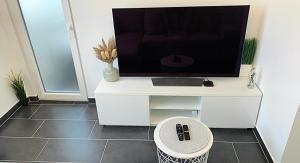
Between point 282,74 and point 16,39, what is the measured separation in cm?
267

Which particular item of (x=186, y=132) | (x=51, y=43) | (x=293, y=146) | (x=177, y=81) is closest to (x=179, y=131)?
(x=186, y=132)

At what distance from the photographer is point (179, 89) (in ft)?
7.06

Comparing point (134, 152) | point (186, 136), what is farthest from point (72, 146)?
point (186, 136)

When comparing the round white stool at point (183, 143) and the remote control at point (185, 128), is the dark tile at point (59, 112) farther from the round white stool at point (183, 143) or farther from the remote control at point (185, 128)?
the remote control at point (185, 128)

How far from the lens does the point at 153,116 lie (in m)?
2.35

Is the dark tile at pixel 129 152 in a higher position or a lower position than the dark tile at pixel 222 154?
higher

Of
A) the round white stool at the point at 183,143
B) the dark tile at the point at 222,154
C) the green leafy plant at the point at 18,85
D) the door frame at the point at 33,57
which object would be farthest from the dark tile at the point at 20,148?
the dark tile at the point at 222,154

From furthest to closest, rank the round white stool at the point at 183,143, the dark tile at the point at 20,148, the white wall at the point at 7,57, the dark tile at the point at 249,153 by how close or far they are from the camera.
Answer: the white wall at the point at 7,57, the dark tile at the point at 20,148, the dark tile at the point at 249,153, the round white stool at the point at 183,143

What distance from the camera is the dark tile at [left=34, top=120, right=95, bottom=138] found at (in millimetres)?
2289

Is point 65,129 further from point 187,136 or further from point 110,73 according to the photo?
point 187,136

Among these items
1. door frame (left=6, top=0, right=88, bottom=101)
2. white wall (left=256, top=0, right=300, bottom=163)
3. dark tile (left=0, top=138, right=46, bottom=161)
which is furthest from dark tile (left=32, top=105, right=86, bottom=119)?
white wall (left=256, top=0, right=300, bottom=163)

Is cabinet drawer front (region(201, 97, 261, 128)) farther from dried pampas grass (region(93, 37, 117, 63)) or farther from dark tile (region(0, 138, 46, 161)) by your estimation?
dark tile (region(0, 138, 46, 161))

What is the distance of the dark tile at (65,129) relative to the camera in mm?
2289

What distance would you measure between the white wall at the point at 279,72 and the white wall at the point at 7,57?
2604mm
